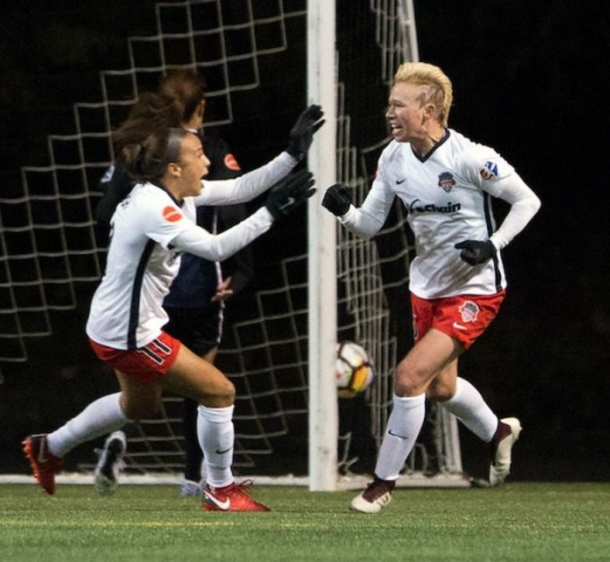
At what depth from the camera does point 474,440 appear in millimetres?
13102

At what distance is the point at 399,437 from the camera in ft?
24.4

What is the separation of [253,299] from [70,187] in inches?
59.1

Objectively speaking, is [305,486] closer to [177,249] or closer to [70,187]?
[177,249]

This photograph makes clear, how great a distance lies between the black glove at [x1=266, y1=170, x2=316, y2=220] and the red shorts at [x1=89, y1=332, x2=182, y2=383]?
2.37 ft

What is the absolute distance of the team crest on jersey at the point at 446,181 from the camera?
762 cm

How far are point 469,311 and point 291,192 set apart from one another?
101 cm

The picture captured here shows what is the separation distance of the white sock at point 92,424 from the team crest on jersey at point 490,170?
5.11ft

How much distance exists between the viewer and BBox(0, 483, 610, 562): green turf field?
579cm

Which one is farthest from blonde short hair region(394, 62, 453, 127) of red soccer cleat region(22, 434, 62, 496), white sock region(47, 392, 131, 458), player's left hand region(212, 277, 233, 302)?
red soccer cleat region(22, 434, 62, 496)

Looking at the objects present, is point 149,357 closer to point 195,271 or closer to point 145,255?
point 145,255

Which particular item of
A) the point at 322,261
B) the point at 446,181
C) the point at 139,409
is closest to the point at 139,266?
the point at 139,409

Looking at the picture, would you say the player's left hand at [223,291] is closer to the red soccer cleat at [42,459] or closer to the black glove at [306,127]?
the red soccer cleat at [42,459]

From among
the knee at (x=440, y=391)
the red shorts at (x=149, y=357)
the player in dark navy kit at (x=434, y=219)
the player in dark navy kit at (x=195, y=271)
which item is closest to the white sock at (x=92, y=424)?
the player in dark navy kit at (x=195, y=271)

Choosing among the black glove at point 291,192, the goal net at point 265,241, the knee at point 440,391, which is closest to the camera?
→ the black glove at point 291,192
